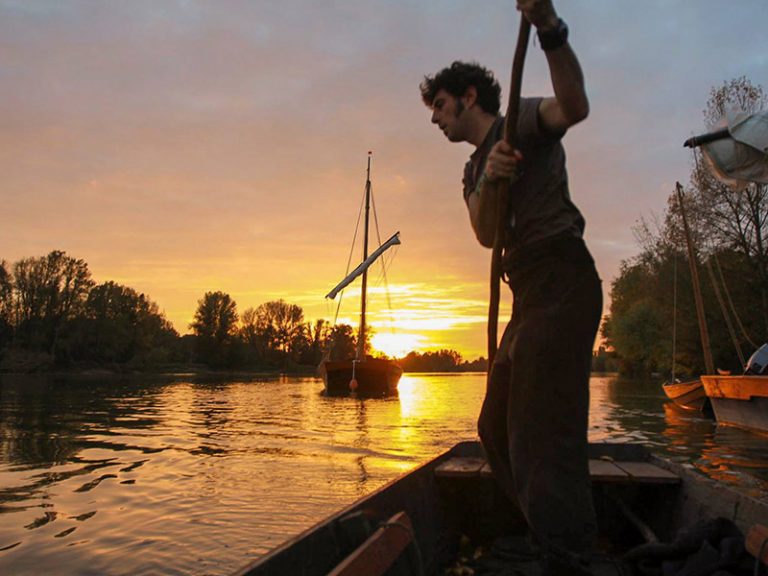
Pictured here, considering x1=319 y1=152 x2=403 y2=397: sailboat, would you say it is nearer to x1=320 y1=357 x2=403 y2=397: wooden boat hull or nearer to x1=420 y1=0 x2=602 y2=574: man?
x1=320 y1=357 x2=403 y2=397: wooden boat hull

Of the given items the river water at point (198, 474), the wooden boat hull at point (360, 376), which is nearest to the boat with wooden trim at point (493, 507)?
the river water at point (198, 474)

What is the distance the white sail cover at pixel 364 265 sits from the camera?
44.5 m

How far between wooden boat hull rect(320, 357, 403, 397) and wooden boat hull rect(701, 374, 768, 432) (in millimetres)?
21168

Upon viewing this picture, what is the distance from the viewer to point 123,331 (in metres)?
84.9

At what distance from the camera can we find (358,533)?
2.92 metres

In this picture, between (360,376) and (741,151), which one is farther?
(360,376)

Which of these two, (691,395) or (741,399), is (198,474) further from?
(691,395)

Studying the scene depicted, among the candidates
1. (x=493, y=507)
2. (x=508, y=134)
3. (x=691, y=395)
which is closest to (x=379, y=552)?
(x=508, y=134)

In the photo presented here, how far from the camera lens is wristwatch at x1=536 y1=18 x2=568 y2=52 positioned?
7.16 ft

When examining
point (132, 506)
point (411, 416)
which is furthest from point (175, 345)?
point (132, 506)

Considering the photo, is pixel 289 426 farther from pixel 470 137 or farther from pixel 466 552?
pixel 470 137

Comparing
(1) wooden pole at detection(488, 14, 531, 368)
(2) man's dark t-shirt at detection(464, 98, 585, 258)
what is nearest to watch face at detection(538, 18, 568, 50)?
(1) wooden pole at detection(488, 14, 531, 368)

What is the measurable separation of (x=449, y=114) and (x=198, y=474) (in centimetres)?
823

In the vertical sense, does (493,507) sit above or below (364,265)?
below
